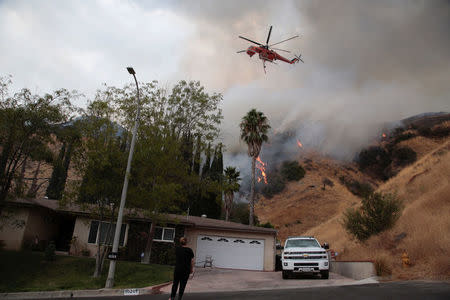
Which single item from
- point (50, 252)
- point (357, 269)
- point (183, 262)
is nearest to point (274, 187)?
point (357, 269)

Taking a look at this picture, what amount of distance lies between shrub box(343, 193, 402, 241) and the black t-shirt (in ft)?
54.4

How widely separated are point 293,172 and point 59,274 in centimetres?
7903

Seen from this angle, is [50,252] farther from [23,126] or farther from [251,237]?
[251,237]

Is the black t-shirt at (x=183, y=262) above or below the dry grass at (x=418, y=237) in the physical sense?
below

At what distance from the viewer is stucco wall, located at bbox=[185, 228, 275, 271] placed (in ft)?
77.4

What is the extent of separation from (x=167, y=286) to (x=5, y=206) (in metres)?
9.58

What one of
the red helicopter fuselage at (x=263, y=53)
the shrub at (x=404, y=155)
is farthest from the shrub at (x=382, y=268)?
the shrub at (x=404, y=155)

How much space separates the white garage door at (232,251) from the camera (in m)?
23.6

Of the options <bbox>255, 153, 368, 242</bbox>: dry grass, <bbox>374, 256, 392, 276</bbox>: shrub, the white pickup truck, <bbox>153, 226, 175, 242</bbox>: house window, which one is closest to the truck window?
the white pickup truck

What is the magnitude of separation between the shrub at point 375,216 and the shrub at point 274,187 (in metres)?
63.1

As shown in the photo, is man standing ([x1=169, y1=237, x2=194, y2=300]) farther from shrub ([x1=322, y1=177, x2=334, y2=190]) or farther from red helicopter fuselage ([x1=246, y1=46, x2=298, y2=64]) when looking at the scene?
shrub ([x1=322, y1=177, x2=334, y2=190])

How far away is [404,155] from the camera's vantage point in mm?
74312

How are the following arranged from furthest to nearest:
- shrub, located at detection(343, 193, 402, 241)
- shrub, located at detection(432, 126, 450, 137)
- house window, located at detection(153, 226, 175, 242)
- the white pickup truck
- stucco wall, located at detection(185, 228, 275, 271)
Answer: shrub, located at detection(432, 126, 450, 137), stucco wall, located at detection(185, 228, 275, 271), house window, located at detection(153, 226, 175, 242), shrub, located at detection(343, 193, 402, 241), the white pickup truck

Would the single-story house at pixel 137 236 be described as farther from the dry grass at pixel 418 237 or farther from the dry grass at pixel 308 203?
the dry grass at pixel 308 203
